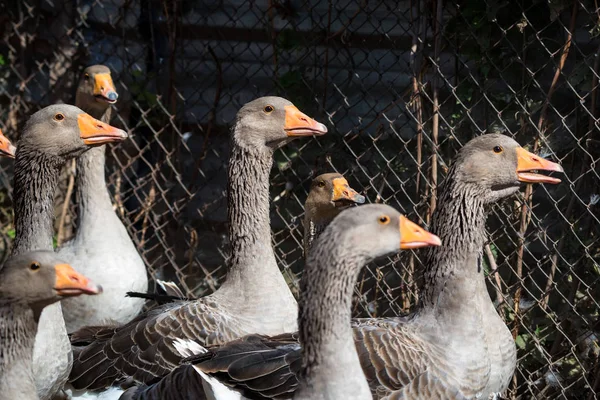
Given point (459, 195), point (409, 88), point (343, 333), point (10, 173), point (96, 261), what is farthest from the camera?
point (10, 173)

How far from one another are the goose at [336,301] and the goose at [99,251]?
8.79 ft

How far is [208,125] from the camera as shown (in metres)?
7.79

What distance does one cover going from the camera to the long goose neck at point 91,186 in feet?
21.2

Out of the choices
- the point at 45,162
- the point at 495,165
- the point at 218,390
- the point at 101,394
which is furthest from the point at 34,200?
the point at 495,165

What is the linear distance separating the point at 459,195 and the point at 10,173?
5635mm

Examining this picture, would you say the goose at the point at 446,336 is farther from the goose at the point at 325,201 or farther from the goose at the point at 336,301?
the goose at the point at 325,201

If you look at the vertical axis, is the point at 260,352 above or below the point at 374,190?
below

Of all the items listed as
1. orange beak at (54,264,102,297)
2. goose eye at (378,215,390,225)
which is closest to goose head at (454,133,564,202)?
goose eye at (378,215,390,225)

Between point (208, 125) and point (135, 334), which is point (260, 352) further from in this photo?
point (208, 125)

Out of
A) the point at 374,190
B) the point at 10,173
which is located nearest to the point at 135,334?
the point at 374,190

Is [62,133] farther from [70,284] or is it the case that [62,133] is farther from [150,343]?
[70,284]

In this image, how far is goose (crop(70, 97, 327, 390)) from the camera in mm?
5191

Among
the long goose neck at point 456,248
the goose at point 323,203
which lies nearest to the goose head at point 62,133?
the goose at point 323,203

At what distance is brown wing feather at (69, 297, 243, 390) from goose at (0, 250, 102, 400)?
1.25 metres
